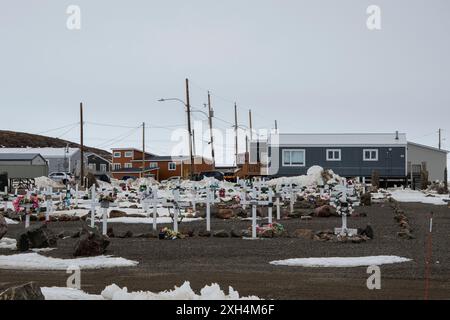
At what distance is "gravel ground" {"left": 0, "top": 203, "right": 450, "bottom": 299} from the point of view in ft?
37.1

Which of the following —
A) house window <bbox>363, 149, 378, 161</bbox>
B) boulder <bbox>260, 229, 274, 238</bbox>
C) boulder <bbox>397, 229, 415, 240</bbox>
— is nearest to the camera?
boulder <bbox>397, 229, 415, 240</bbox>

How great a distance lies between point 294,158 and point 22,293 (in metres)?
59.8

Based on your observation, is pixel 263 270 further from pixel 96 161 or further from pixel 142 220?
pixel 96 161

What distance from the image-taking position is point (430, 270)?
14008 mm

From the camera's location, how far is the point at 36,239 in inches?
750

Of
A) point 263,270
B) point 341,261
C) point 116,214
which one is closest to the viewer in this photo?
point 263,270

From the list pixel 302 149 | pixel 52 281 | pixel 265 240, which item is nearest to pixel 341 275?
pixel 52 281

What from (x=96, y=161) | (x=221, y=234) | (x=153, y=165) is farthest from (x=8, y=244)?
(x=96, y=161)

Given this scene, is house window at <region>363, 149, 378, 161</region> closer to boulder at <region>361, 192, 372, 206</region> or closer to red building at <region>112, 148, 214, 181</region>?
boulder at <region>361, 192, 372, 206</region>

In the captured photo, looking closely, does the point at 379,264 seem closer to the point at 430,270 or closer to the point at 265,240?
the point at 430,270

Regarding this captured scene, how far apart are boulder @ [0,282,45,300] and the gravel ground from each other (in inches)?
132

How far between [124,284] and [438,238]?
468 inches

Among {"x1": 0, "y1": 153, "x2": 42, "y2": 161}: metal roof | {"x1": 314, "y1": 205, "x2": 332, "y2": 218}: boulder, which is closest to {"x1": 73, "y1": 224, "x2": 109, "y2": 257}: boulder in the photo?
{"x1": 314, "y1": 205, "x2": 332, "y2": 218}: boulder

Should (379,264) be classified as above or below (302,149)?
below
